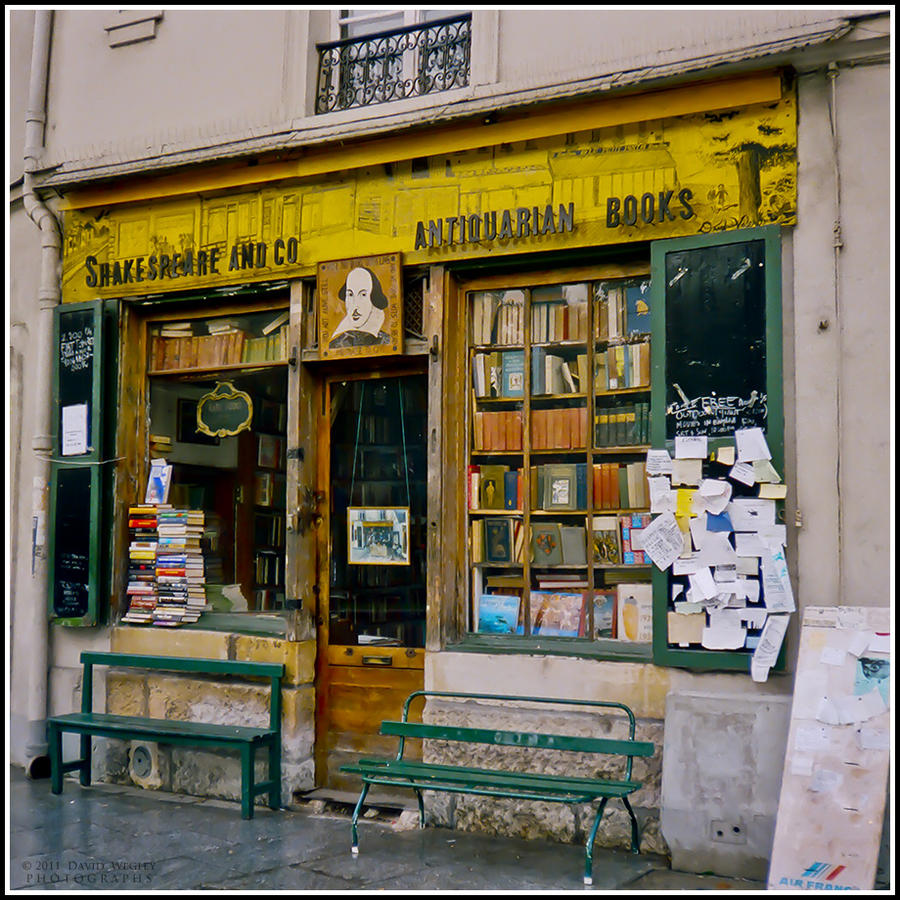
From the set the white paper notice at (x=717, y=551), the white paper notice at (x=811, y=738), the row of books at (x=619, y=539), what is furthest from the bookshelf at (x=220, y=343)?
the white paper notice at (x=811, y=738)

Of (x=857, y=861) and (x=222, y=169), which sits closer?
(x=857, y=861)

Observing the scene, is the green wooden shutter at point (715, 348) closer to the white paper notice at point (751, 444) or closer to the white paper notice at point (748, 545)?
the white paper notice at point (751, 444)

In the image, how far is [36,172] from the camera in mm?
8438

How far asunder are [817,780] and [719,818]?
0.69 m

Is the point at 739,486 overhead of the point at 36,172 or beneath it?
beneath

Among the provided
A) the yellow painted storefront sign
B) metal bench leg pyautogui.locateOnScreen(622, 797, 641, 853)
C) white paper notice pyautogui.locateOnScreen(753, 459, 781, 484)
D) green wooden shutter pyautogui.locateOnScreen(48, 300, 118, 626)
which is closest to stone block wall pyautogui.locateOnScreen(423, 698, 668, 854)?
metal bench leg pyautogui.locateOnScreen(622, 797, 641, 853)

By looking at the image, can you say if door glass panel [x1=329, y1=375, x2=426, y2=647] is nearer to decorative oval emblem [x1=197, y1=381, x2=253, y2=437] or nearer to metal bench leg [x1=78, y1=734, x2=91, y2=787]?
decorative oval emblem [x1=197, y1=381, x2=253, y2=437]

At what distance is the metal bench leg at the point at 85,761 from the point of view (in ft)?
25.5

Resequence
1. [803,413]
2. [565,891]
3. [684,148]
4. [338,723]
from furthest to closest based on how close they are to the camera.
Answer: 1. [338,723]
2. [684,148]
3. [803,413]
4. [565,891]

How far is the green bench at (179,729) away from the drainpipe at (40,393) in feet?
1.72

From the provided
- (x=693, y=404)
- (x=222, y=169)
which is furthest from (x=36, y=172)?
(x=693, y=404)

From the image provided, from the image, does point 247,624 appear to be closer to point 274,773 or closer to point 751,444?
point 274,773

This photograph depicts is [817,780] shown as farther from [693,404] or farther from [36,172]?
[36,172]

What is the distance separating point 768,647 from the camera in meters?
5.73
